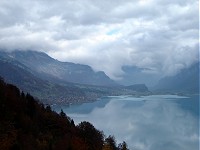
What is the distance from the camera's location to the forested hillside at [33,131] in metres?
46.2

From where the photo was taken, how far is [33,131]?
184 ft

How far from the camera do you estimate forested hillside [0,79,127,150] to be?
46191mm

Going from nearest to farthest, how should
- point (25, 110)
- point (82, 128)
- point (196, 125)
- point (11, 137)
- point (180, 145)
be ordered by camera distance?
point (11, 137), point (25, 110), point (82, 128), point (180, 145), point (196, 125)

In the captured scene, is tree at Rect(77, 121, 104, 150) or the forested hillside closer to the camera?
the forested hillside

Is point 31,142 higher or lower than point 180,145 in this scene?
higher

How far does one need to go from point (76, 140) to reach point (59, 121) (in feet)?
40.4

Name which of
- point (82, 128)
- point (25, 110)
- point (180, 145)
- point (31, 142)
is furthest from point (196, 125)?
point (31, 142)

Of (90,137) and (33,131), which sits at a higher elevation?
(33,131)

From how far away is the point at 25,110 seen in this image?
6378 cm

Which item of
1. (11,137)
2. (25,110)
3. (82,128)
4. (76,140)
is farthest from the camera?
(82,128)

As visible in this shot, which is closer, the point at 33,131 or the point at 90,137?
the point at 33,131

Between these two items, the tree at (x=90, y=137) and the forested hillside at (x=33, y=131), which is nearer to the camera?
the forested hillside at (x=33, y=131)

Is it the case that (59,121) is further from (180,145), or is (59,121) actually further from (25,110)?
(180,145)

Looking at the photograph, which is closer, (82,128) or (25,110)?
(25,110)
